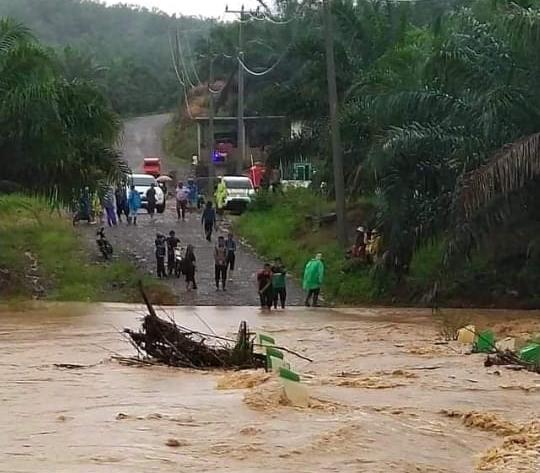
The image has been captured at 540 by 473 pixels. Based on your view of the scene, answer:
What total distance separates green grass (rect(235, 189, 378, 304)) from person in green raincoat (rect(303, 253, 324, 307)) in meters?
1.64

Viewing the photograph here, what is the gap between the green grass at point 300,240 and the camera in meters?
29.7

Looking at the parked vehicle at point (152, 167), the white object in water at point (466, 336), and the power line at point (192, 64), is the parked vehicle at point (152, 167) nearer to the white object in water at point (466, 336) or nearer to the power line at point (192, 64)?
the power line at point (192, 64)

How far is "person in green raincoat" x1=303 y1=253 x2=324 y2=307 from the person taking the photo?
27.0 m

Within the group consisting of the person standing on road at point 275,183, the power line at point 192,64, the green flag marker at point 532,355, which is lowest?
the green flag marker at point 532,355

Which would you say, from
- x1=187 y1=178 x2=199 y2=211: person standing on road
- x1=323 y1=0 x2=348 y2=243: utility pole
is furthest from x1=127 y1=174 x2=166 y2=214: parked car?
x1=323 y1=0 x2=348 y2=243: utility pole

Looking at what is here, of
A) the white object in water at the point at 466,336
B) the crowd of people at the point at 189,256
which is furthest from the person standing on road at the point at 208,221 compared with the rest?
the white object in water at the point at 466,336

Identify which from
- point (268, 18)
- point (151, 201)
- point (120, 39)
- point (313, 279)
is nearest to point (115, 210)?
point (151, 201)

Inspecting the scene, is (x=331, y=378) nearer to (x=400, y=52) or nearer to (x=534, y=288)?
(x=534, y=288)

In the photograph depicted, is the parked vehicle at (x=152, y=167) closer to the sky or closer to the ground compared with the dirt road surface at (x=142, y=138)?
closer to the ground

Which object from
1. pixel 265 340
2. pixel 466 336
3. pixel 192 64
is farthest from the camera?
pixel 192 64

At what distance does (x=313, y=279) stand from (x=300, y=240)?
8.99m

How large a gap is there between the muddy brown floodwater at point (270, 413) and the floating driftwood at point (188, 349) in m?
0.40

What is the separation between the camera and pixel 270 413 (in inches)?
497

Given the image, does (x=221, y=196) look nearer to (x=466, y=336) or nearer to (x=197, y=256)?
(x=197, y=256)
